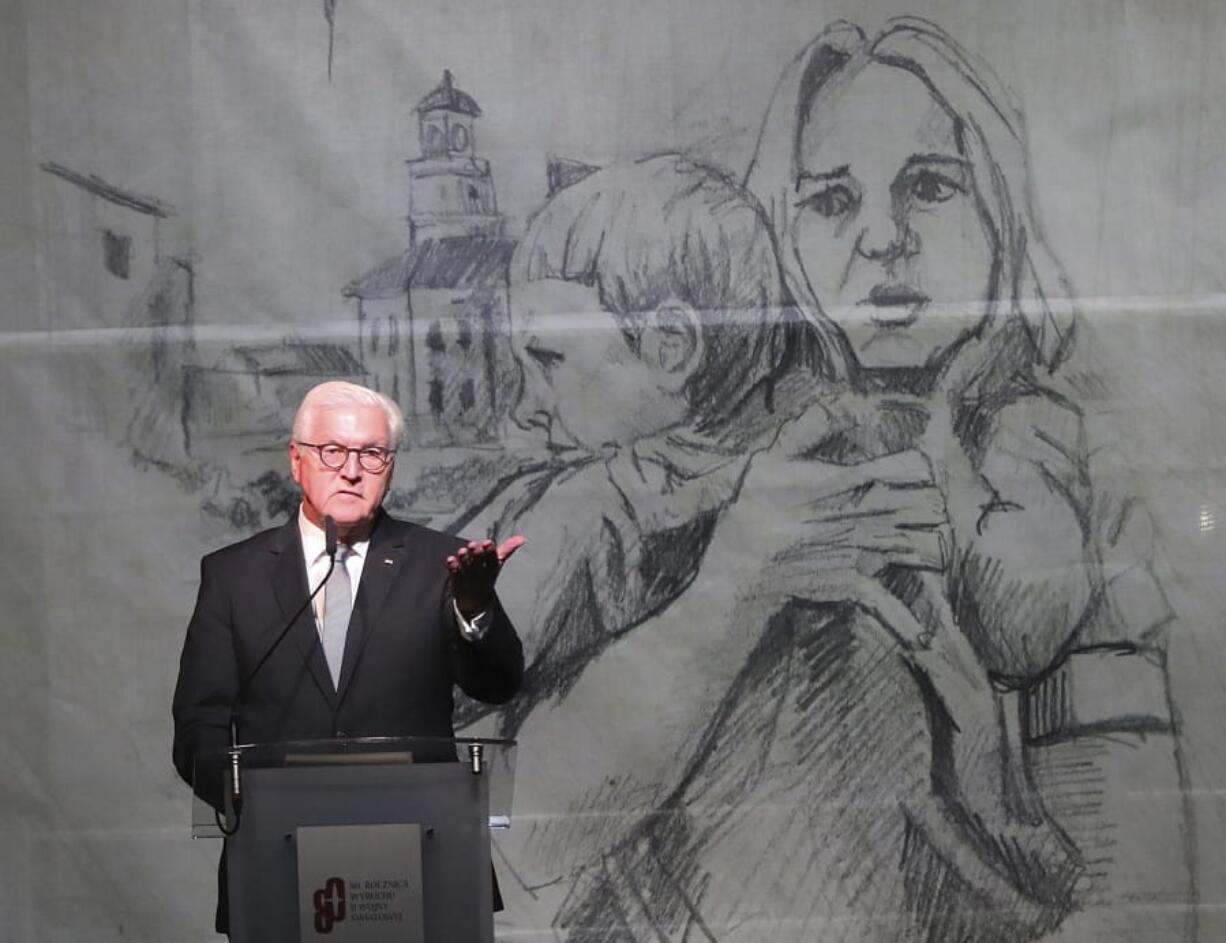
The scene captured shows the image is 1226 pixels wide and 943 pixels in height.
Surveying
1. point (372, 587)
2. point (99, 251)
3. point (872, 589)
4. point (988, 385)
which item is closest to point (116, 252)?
point (99, 251)

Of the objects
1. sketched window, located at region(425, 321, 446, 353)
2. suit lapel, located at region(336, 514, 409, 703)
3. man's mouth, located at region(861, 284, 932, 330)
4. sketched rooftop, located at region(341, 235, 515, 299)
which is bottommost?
suit lapel, located at region(336, 514, 409, 703)

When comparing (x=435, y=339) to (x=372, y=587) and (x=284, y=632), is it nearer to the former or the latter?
(x=372, y=587)

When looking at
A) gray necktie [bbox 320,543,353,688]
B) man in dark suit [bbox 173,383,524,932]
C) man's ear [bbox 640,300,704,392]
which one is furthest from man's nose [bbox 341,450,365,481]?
man's ear [bbox 640,300,704,392]

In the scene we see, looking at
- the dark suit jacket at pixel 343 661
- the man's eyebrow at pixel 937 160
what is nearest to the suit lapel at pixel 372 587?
the dark suit jacket at pixel 343 661

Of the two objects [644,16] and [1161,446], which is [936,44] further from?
[1161,446]

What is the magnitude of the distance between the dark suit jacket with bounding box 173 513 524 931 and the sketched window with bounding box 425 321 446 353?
940 mm

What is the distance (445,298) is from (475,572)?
4.44 feet

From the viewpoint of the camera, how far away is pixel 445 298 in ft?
12.1

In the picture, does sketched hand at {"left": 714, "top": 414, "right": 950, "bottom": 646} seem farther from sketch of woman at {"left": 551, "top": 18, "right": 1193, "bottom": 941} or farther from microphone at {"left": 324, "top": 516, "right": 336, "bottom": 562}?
microphone at {"left": 324, "top": 516, "right": 336, "bottom": 562}

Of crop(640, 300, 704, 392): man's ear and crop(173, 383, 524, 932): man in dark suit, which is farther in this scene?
crop(640, 300, 704, 392): man's ear

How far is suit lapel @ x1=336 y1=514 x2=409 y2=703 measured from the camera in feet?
8.85

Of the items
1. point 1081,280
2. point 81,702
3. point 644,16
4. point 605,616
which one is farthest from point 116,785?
point 1081,280

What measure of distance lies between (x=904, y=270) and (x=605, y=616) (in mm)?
865

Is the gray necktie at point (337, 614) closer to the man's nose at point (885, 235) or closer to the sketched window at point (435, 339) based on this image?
the sketched window at point (435, 339)
